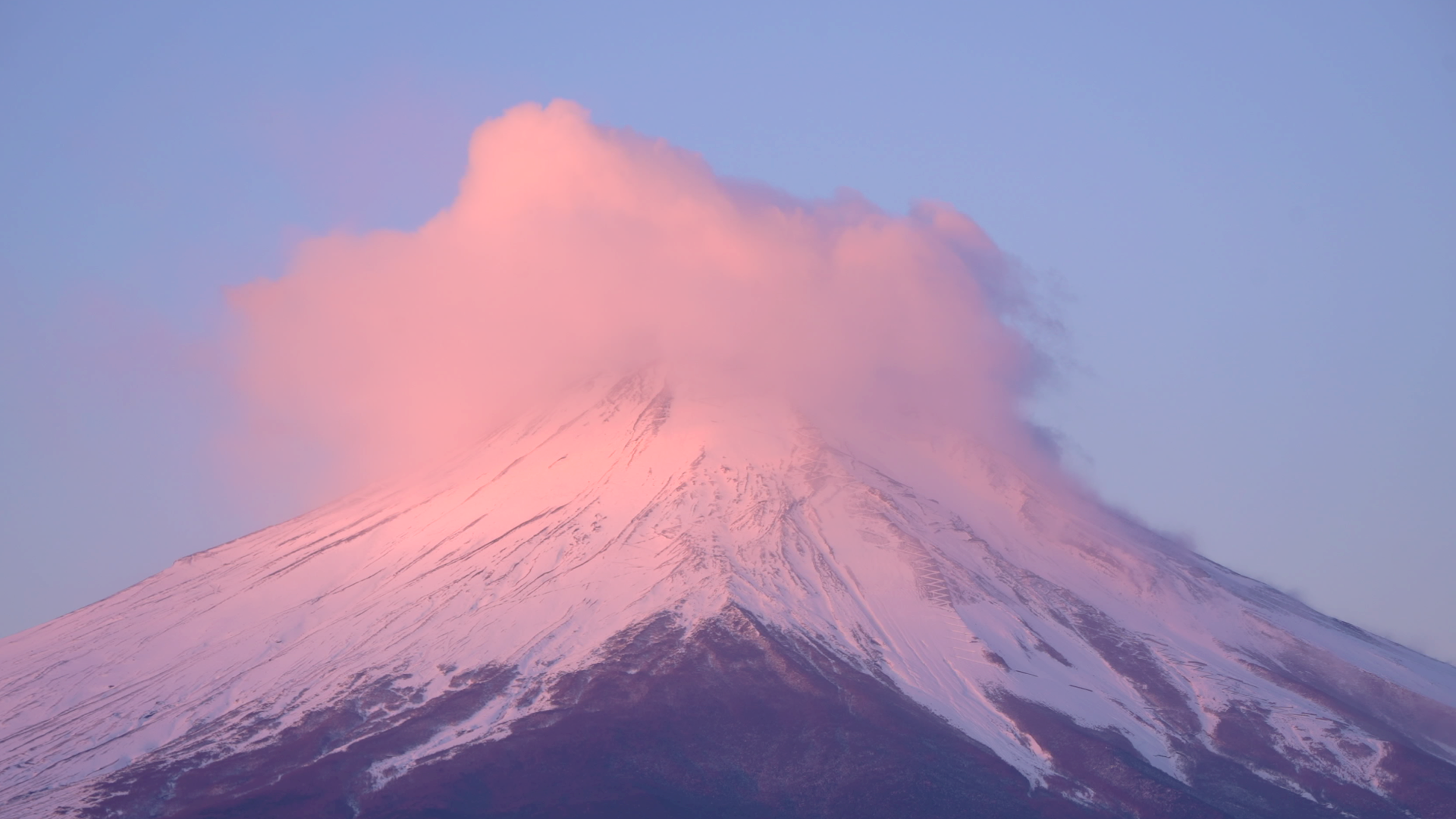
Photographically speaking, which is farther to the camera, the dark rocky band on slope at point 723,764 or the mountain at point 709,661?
the mountain at point 709,661

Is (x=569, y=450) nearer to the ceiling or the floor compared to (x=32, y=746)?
nearer to the ceiling

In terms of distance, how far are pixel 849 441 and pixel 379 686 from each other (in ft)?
176

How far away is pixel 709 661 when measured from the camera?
101 metres

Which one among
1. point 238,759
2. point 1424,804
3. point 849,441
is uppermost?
point 849,441

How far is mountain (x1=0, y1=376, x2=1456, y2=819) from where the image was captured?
88.6m

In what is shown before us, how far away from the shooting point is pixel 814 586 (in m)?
115

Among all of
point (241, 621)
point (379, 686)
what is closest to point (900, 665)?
point (379, 686)

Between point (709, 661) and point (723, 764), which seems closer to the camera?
point (723, 764)

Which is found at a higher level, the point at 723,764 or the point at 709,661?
the point at 709,661

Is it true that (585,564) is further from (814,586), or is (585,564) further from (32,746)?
(32,746)

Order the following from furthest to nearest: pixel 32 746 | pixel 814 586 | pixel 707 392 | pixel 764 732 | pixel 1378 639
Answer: pixel 707 392 < pixel 1378 639 < pixel 814 586 < pixel 32 746 < pixel 764 732

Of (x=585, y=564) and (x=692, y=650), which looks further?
(x=585, y=564)

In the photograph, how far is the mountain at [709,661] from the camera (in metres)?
88.6

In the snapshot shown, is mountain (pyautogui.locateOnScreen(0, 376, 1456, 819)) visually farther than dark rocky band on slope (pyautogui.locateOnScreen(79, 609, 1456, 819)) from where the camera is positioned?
Yes
